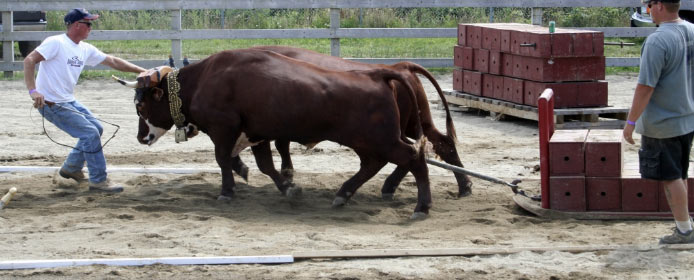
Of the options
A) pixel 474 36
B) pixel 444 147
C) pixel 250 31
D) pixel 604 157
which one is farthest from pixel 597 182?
pixel 250 31

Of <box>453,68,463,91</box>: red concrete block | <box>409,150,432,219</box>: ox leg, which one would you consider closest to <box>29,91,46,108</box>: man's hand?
<box>409,150,432,219</box>: ox leg

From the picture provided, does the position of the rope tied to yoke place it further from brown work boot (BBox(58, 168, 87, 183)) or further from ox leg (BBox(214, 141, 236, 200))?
brown work boot (BBox(58, 168, 87, 183))

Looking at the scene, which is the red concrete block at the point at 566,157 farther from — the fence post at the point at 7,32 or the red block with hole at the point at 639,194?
the fence post at the point at 7,32

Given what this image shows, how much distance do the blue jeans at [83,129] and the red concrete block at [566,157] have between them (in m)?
4.11

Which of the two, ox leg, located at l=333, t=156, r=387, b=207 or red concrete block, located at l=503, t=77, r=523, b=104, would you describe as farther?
red concrete block, located at l=503, t=77, r=523, b=104

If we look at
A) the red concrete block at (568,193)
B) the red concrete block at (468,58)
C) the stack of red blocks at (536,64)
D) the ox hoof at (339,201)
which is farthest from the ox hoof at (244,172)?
the red concrete block at (468,58)

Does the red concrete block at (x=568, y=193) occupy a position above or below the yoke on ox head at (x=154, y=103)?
below

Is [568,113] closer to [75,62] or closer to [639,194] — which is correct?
[639,194]

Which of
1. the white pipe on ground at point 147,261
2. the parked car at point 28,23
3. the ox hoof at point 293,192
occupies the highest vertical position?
the parked car at point 28,23

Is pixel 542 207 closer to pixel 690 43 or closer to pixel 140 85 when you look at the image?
pixel 690 43

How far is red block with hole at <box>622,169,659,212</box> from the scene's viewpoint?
7.75 meters

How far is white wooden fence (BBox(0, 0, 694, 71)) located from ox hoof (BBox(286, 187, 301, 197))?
27.0 feet

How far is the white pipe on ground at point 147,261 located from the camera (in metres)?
6.55

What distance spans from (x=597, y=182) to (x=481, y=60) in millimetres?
5796
